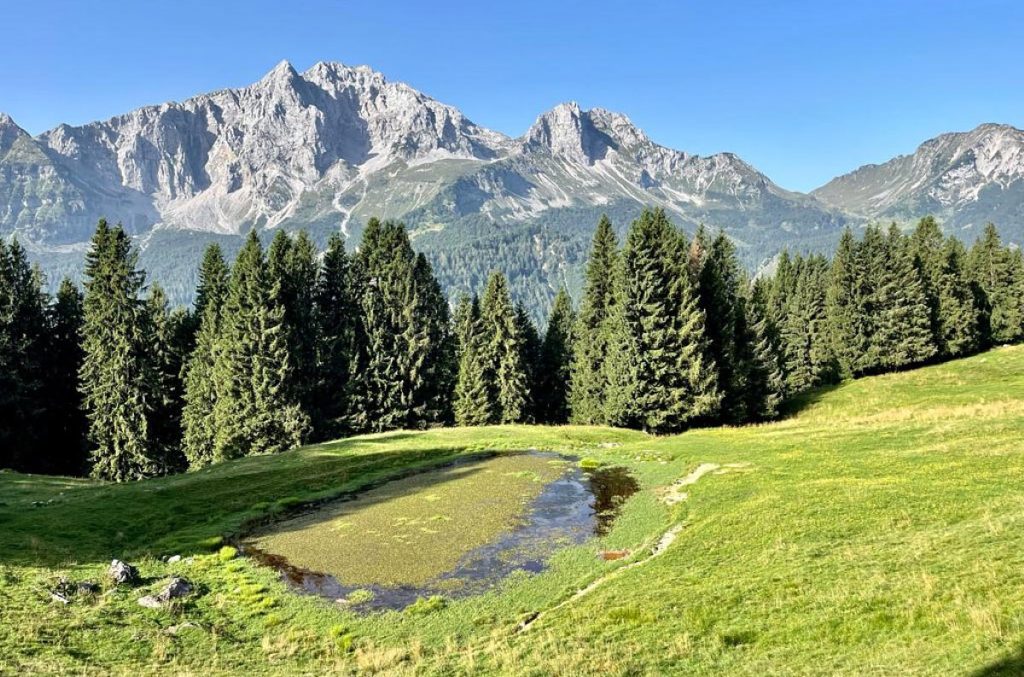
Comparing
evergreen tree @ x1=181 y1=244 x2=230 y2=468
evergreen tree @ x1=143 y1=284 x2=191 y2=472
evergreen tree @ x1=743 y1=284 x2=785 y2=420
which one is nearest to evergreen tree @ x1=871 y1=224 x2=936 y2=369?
evergreen tree @ x1=743 y1=284 x2=785 y2=420

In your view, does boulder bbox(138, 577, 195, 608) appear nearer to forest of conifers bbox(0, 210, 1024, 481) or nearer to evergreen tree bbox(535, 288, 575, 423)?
forest of conifers bbox(0, 210, 1024, 481)

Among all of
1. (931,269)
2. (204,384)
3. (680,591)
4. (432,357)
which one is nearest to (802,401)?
(931,269)

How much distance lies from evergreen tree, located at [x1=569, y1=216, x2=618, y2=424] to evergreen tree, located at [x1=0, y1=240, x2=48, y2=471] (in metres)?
59.6

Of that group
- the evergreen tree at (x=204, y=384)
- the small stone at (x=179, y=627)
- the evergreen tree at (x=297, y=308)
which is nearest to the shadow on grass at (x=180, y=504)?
the small stone at (x=179, y=627)

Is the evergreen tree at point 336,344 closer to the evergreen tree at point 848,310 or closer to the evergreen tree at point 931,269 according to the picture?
the evergreen tree at point 848,310

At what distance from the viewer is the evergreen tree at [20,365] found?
6338 cm

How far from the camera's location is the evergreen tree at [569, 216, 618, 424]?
72.9 metres

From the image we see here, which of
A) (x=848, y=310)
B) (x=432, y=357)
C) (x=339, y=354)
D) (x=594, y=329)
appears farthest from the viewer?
(x=848, y=310)

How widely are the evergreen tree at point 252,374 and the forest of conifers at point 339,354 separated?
0.15 m

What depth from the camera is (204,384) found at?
6475cm

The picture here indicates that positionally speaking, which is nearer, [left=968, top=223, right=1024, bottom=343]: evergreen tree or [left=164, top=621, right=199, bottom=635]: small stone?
[left=164, top=621, right=199, bottom=635]: small stone

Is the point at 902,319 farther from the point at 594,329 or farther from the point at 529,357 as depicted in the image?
the point at 529,357

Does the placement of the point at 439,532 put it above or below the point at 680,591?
below

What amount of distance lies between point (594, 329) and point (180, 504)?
51.8 m
